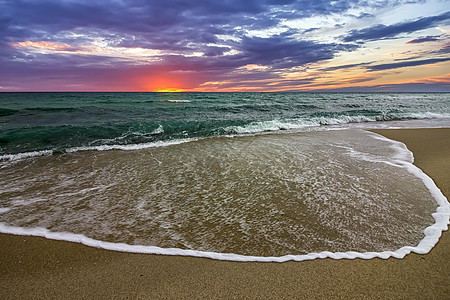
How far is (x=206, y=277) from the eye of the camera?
2.33 metres

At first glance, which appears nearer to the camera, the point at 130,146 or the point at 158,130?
the point at 130,146

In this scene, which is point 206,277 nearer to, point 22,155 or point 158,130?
point 22,155

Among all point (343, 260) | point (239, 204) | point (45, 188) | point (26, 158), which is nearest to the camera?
point (343, 260)

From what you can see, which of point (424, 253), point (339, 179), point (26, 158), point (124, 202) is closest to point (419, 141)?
point (339, 179)

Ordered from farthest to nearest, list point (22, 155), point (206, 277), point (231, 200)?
point (22, 155) → point (231, 200) → point (206, 277)

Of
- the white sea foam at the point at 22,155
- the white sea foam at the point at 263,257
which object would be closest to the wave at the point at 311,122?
the white sea foam at the point at 22,155

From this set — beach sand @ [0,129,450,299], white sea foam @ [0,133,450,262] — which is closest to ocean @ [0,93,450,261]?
white sea foam @ [0,133,450,262]

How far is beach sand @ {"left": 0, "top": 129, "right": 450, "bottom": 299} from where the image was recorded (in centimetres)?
212

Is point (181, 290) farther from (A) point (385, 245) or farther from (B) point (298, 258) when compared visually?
(A) point (385, 245)

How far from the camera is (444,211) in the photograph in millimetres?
3541

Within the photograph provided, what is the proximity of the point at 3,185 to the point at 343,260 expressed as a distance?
6346 mm

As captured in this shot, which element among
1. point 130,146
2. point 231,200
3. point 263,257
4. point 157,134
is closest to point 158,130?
point 157,134

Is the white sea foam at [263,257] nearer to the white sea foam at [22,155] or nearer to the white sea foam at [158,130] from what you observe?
the white sea foam at [22,155]

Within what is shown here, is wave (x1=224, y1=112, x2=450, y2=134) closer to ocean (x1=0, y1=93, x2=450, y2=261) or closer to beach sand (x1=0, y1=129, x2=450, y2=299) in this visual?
ocean (x1=0, y1=93, x2=450, y2=261)
